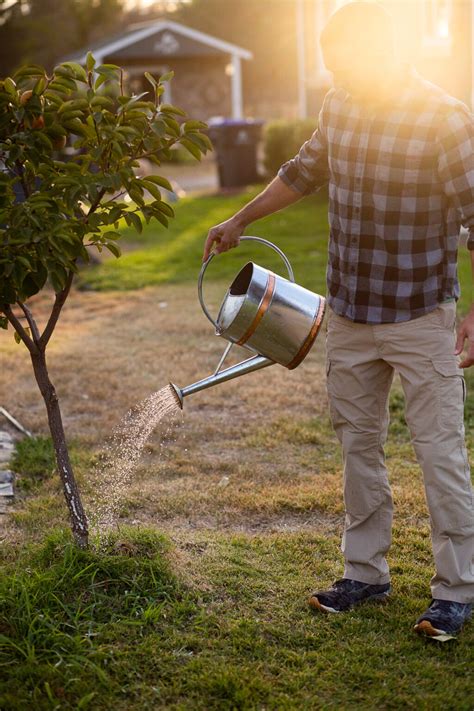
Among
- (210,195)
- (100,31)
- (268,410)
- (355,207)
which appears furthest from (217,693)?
(100,31)

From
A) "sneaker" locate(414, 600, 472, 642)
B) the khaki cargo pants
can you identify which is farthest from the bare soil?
"sneaker" locate(414, 600, 472, 642)

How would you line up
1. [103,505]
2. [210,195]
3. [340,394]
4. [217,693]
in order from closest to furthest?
[217,693] → [340,394] → [103,505] → [210,195]

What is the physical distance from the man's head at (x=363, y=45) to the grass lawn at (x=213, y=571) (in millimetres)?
1587

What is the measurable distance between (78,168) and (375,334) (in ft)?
3.29

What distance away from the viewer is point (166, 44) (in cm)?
2723

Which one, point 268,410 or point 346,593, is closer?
point 346,593

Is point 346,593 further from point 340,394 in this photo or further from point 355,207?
point 355,207

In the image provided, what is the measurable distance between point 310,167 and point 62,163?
782mm

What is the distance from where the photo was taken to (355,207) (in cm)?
285

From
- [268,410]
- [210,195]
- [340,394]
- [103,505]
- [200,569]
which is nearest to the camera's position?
[340,394]

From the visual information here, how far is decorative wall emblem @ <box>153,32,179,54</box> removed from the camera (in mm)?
27188

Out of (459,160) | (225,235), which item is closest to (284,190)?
(225,235)

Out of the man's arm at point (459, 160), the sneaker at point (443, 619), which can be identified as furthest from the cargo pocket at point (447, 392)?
the sneaker at point (443, 619)

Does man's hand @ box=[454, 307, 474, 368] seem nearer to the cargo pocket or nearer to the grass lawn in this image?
the cargo pocket
